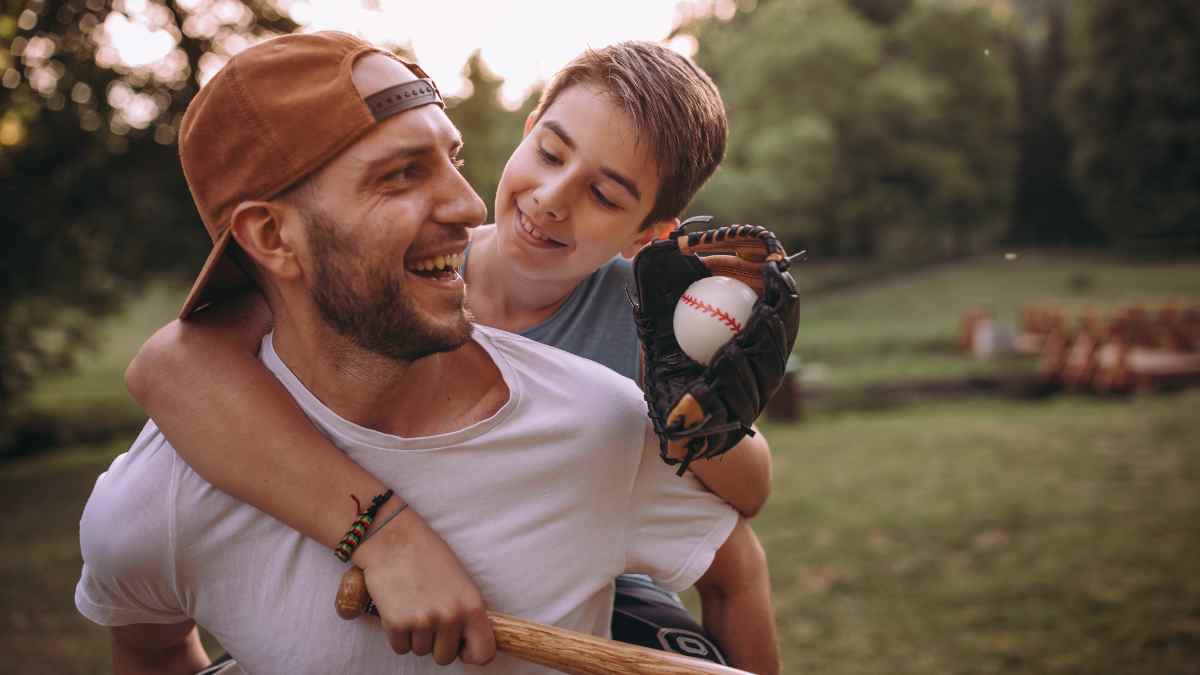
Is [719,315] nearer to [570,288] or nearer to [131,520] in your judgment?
[570,288]

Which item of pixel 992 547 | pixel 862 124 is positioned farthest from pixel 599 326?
pixel 862 124

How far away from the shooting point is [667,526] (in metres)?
1.98

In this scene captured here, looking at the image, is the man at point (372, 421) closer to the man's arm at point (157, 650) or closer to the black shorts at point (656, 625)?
the man's arm at point (157, 650)

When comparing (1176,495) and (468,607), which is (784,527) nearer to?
(1176,495)

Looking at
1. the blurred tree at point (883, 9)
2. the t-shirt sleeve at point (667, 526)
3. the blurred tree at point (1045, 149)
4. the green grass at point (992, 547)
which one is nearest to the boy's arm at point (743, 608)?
the t-shirt sleeve at point (667, 526)

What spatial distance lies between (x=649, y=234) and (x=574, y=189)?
38 cm

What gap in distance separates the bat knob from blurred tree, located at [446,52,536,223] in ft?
30.4

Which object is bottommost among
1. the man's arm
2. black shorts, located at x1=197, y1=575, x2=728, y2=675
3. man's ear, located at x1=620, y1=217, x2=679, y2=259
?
the man's arm

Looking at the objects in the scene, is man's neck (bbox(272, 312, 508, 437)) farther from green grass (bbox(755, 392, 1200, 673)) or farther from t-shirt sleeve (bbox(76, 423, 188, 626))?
green grass (bbox(755, 392, 1200, 673))

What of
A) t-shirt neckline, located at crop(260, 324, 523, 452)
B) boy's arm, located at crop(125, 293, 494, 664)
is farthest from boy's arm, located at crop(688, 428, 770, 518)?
boy's arm, located at crop(125, 293, 494, 664)

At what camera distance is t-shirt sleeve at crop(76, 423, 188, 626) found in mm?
1768

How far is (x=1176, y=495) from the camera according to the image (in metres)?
7.50

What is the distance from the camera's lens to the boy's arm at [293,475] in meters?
1.70

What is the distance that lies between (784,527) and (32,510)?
23.8 ft
